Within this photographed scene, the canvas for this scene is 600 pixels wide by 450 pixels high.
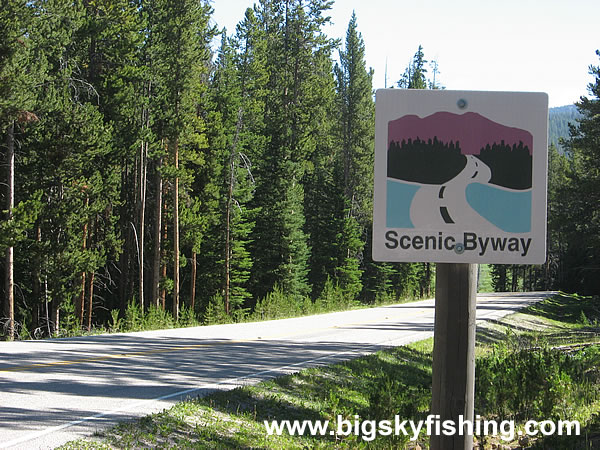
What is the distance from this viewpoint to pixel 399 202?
9.77 ft

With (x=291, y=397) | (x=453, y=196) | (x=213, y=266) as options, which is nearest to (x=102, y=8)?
(x=213, y=266)

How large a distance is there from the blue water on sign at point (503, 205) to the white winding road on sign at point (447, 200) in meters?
0.04

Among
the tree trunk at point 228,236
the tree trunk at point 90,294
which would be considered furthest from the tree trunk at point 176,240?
the tree trunk at point 228,236

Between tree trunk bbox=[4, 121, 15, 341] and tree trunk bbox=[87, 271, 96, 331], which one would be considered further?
tree trunk bbox=[87, 271, 96, 331]

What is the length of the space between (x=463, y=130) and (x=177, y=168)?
33051mm

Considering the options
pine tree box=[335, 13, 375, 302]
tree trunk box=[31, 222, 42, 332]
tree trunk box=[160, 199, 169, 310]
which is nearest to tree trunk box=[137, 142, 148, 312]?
tree trunk box=[160, 199, 169, 310]

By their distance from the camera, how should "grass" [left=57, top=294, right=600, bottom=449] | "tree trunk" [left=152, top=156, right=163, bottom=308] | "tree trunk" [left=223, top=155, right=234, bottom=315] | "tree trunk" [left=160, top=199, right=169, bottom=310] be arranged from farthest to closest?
"tree trunk" [left=223, top=155, right=234, bottom=315]
"tree trunk" [left=160, top=199, right=169, bottom=310]
"tree trunk" [left=152, top=156, right=163, bottom=308]
"grass" [left=57, top=294, right=600, bottom=449]

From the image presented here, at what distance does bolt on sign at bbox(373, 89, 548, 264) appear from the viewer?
2979 mm

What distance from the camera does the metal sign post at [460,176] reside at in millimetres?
2979

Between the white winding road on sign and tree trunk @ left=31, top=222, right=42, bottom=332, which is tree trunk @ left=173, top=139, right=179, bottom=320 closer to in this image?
tree trunk @ left=31, top=222, right=42, bottom=332

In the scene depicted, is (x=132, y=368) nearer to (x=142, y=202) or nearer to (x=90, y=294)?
(x=90, y=294)

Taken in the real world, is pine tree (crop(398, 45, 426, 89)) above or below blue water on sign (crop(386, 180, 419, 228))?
above

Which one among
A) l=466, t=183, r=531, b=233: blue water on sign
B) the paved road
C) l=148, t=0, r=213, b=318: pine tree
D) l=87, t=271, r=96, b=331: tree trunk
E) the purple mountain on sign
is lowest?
l=87, t=271, r=96, b=331: tree trunk

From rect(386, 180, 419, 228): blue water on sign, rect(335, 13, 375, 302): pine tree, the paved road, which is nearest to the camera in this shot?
rect(386, 180, 419, 228): blue water on sign
